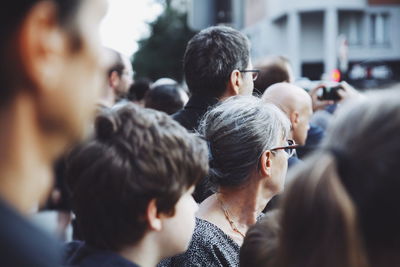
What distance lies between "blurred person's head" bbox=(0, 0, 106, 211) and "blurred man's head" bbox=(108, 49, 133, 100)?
4.22m

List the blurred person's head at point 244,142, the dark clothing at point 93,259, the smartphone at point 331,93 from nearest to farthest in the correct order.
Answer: the dark clothing at point 93,259, the blurred person's head at point 244,142, the smartphone at point 331,93

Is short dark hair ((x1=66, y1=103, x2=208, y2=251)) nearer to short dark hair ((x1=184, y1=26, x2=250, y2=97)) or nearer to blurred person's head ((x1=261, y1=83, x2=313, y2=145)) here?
short dark hair ((x1=184, y1=26, x2=250, y2=97))

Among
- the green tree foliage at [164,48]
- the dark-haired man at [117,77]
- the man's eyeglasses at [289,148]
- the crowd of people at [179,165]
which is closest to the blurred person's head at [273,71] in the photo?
the crowd of people at [179,165]

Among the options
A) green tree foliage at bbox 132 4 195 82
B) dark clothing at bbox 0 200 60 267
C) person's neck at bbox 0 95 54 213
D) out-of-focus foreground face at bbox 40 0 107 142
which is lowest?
green tree foliage at bbox 132 4 195 82

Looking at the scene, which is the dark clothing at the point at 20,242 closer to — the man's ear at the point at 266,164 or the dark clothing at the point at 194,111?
the man's ear at the point at 266,164

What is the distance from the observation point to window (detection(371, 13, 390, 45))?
135 feet

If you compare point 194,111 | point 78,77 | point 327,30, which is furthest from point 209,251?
point 327,30

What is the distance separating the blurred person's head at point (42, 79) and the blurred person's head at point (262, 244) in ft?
2.92

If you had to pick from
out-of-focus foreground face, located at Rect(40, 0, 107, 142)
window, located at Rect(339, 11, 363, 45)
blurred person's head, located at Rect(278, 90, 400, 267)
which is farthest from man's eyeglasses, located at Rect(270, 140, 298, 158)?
window, located at Rect(339, 11, 363, 45)

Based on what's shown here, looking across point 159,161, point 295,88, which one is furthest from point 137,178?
point 295,88

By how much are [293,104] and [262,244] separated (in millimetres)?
2231

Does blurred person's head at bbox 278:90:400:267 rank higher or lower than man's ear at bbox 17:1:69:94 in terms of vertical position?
lower

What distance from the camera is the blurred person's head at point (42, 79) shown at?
0.96 m

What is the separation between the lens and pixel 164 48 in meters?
36.1
